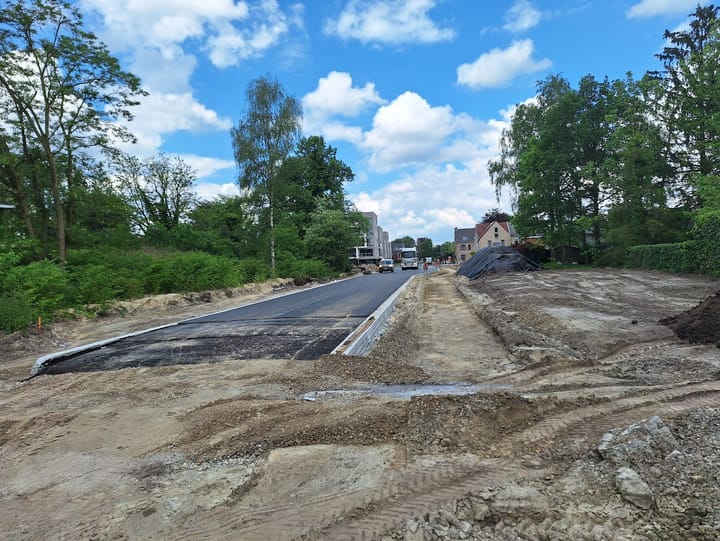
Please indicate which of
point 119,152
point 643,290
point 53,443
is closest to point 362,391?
point 53,443

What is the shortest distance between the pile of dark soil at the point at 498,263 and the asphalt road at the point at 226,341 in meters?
15.7

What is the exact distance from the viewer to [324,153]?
1983 inches

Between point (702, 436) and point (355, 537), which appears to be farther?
point (702, 436)

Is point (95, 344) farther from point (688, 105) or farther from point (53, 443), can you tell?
point (688, 105)

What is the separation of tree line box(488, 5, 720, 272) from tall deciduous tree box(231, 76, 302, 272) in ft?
61.3

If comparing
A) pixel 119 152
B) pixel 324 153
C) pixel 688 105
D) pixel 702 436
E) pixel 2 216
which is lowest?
pixel 702 436

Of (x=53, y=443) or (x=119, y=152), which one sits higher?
(x=119, y=152)

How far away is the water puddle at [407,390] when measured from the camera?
15.8 ft

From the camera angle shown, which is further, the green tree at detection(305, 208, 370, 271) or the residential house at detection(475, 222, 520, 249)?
the residential house at detection(475, 222, 520, 249)

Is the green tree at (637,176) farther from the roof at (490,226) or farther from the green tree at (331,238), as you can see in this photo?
the roof at (490,226)

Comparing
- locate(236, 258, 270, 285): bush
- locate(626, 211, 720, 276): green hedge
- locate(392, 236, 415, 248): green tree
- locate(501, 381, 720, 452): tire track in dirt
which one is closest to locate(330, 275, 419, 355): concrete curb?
locate(501, 381, 720, 452): tire track in dirt

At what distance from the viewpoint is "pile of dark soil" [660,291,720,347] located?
658cm

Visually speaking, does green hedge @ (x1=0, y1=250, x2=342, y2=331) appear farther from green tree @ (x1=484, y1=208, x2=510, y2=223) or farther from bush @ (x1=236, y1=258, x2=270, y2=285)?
green tree @ (x1=484, y1=208, x2=510, y2=223)

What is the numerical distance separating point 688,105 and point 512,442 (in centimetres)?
2866
